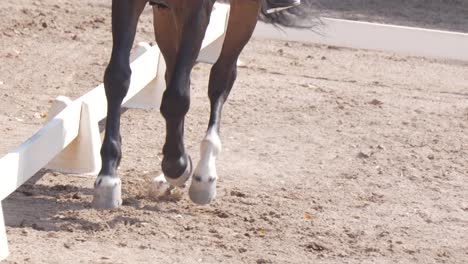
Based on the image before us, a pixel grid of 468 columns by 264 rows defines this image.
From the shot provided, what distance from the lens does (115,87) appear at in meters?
5.28

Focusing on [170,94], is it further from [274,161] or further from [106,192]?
[274,161]

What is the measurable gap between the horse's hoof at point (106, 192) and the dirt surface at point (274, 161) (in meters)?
0.07

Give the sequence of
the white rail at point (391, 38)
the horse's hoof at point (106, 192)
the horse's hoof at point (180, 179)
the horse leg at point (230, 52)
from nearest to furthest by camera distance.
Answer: the horse's hoof at point (106, 192) → the horse's hoof at point (180, 179) → the horse leg at point (230, 52) → the white rail at point (391, 38)

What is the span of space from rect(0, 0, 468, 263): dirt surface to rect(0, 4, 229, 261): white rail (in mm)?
113

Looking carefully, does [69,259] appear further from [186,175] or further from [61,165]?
[61,165]

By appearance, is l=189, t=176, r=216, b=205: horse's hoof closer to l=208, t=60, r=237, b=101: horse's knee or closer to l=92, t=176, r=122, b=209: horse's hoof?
l=92, t=176, r=122, b=209: horse's hoof

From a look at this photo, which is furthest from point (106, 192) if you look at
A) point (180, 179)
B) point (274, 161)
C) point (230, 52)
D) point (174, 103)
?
point (274, 161)

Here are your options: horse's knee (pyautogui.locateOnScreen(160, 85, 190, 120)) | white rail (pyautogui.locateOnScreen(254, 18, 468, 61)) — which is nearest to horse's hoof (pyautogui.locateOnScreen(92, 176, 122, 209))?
horse's knee (pyautogui.locateOnScreen(160, 85, 190, 120))

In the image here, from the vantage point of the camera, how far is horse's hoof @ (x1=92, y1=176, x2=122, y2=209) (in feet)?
17.5

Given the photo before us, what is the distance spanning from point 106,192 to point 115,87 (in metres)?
0.48

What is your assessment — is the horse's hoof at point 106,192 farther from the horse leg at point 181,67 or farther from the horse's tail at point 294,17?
the horse's tail at point 294,17

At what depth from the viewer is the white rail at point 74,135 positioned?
5.14 metres

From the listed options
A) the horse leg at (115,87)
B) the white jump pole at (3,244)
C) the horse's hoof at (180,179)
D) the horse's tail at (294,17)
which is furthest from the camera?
the horse's tail at (294,17)

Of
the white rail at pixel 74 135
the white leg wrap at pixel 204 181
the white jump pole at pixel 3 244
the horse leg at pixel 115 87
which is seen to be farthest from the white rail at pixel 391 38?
the white jump pole at pixel 3 244
